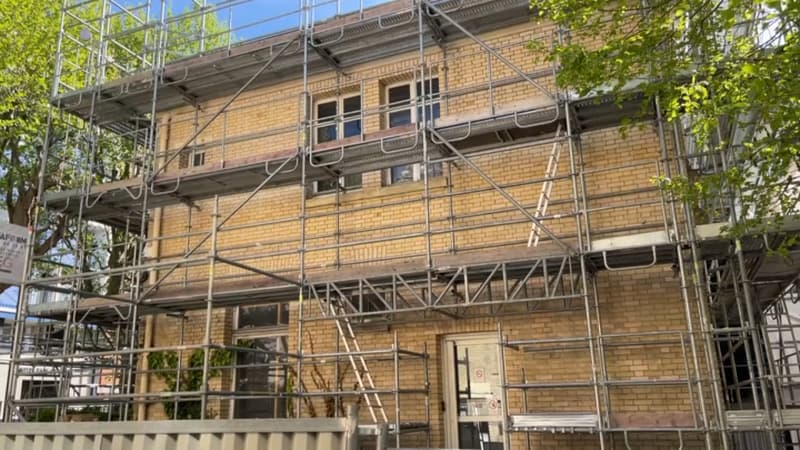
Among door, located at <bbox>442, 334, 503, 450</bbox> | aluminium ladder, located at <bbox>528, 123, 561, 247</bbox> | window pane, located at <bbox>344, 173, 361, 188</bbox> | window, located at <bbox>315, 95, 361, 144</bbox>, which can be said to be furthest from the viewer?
window, located at <bbox>315, 95, 361, 144</bbox>

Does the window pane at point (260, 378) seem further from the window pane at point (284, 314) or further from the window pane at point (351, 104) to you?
the window pane at point (351, 104)

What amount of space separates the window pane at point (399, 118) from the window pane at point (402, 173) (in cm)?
87

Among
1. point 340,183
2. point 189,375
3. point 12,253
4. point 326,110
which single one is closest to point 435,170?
point 340,183

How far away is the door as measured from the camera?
9984 mm

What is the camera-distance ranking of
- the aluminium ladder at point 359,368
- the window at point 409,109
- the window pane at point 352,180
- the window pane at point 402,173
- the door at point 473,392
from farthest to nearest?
the window pane at point 352,180, the window pane at point 402,173, the window at point 409,109, the aluminium ladder at point 359,368, the door at point 473,392

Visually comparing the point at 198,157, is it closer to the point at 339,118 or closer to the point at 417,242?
the point at 339,118

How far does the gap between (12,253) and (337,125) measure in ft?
20.8

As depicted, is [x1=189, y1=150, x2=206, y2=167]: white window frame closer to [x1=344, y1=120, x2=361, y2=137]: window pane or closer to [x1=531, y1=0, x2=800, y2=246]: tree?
[x1=344, y1=120, x2=361, y2=137]: window pane

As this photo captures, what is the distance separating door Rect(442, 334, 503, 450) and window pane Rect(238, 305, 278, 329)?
3461 millimetres

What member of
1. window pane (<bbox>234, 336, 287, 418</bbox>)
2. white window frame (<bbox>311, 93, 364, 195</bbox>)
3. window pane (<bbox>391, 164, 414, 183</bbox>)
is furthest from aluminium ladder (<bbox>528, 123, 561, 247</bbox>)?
window pane (<bbox>234, 336, 287, 418</bbox>)

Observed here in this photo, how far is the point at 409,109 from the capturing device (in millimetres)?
11844

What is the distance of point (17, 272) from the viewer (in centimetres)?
1195

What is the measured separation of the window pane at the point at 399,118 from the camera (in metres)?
11.9

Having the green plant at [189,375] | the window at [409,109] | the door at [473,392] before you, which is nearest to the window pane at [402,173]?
the window at [409,109]
